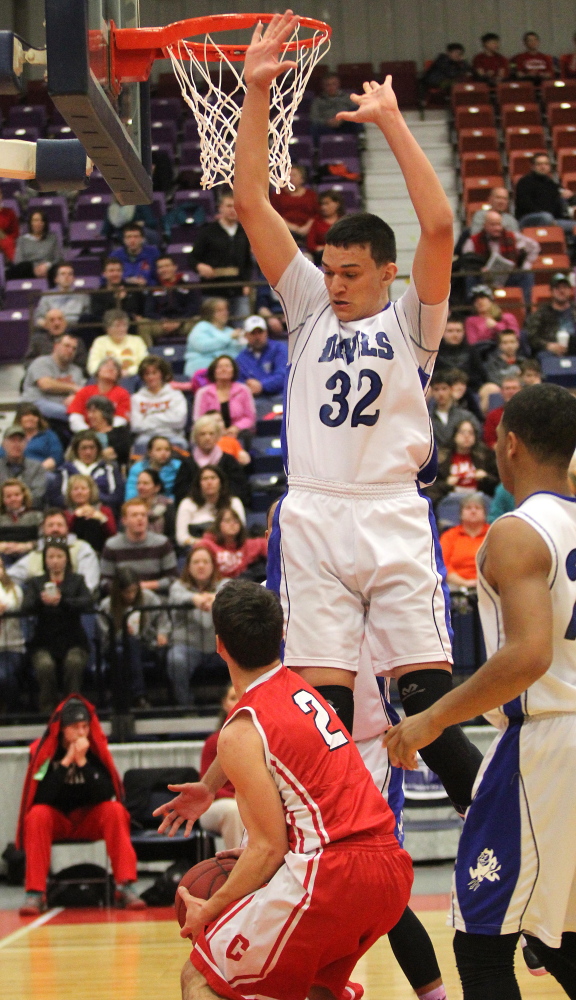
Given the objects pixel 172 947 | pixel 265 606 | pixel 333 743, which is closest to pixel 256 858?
pixel 333 743

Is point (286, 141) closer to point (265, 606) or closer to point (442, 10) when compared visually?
point (265, 606)

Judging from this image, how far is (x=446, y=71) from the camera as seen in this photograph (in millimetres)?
18766

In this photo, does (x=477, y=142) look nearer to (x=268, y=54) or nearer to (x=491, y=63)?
(x=491, y=63)

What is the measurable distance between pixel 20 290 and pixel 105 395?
3.10 m

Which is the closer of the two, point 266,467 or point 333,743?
point 333,743

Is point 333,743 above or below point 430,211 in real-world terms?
below

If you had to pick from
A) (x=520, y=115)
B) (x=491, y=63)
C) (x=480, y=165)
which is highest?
(x=491, y=63)

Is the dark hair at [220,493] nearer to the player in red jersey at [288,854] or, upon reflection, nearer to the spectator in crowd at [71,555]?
the spectator in crowd at [71,555]

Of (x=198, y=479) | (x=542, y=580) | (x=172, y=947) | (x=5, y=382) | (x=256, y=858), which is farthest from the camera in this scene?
(x=5, y=382)

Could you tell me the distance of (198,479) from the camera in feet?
32.4

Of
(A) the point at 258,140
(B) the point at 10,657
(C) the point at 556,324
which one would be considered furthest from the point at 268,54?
(C) the point at 556,324

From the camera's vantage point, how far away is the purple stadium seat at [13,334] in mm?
14078

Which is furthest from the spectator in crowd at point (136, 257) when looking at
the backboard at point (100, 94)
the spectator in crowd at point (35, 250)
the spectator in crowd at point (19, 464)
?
the backboard at point (100, 94)

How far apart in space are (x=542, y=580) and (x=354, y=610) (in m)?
0.87
